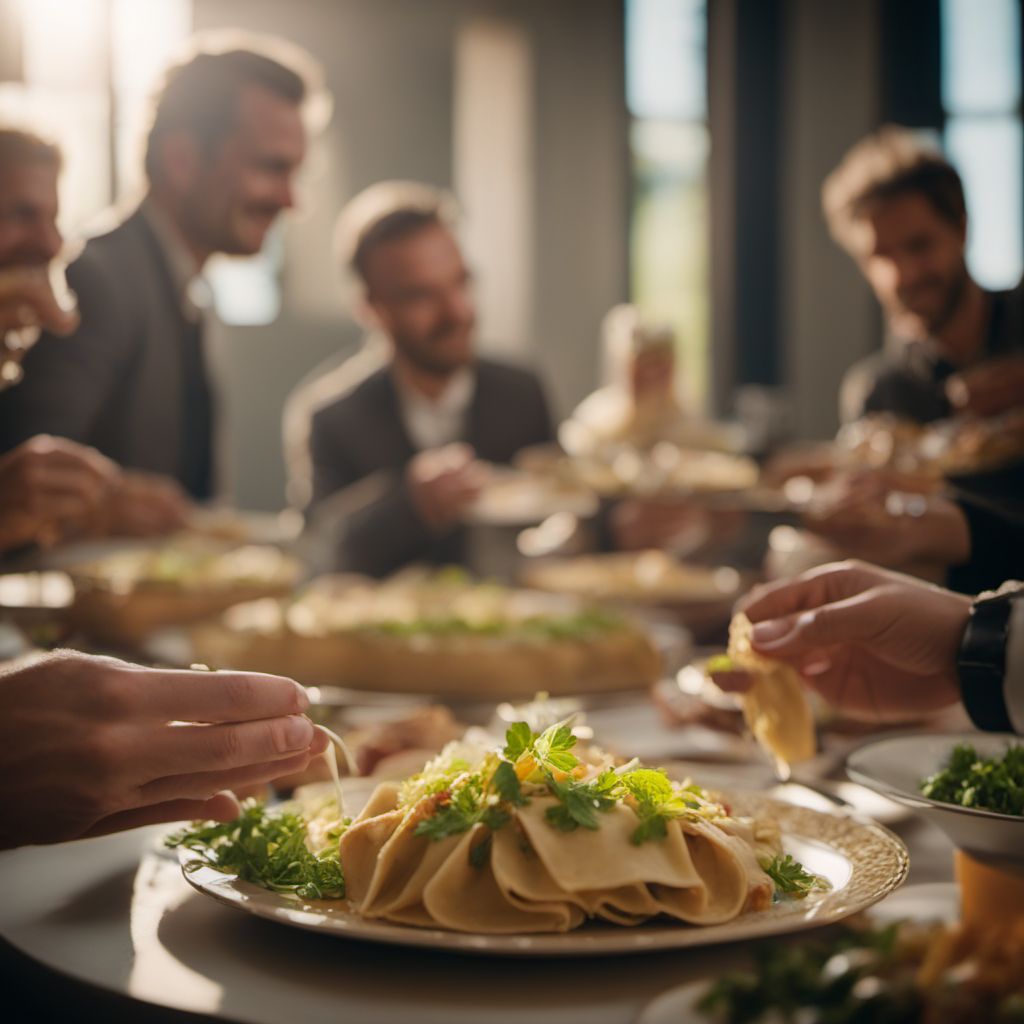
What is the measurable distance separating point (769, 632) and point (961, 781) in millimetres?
257

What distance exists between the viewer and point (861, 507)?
2514mm

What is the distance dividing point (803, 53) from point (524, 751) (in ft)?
30.0

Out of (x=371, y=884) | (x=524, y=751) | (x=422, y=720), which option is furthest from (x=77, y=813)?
(x=422, y=720)

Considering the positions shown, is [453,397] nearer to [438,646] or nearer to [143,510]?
[143,510]

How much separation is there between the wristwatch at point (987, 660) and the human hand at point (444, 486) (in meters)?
2.82

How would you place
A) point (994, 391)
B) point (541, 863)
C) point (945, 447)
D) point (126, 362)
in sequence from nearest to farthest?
point (541, 863), point (945, 447), point (994, 391), point (126, 362)

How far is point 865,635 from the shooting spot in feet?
4.91

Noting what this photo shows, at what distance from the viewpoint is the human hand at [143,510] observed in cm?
364

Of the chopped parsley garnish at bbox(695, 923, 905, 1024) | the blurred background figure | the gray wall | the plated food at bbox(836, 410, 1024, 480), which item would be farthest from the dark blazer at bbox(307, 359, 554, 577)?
the gray wall

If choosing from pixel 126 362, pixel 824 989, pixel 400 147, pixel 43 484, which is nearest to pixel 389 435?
pixel 126 362

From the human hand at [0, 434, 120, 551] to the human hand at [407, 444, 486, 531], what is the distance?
1872 millimetres

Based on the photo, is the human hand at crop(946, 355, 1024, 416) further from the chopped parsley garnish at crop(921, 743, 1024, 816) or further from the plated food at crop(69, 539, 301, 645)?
the chopped parsley garnish at crop(921, 743, 1024, 816)

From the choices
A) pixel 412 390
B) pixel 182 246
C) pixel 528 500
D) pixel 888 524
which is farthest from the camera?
pixel 412 390

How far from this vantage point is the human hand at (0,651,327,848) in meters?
1.18
